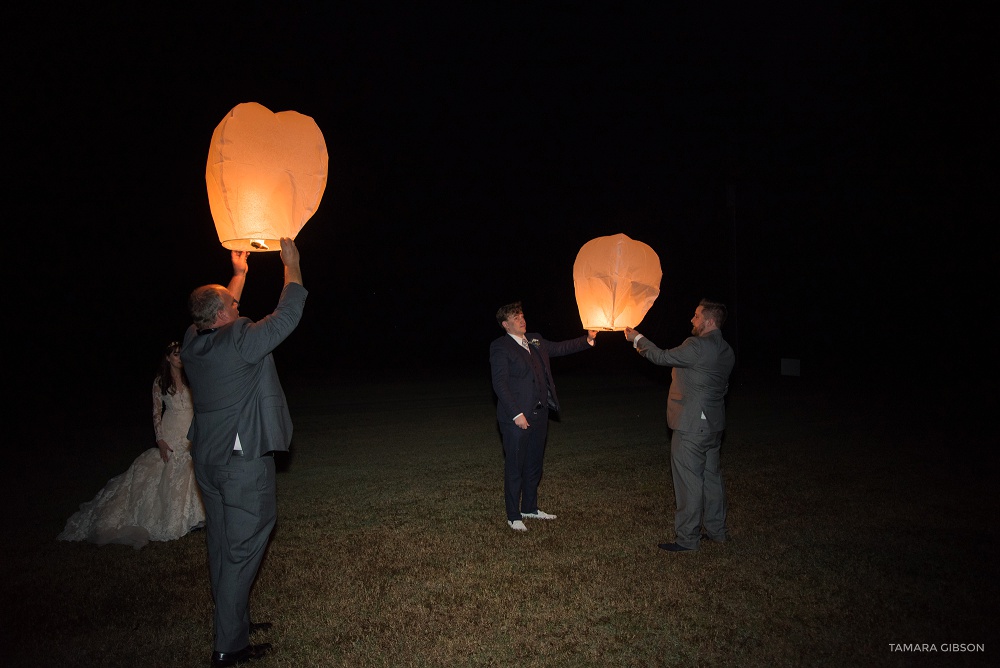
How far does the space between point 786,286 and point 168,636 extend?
45241mm

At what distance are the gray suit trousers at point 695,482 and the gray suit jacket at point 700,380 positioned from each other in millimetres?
95

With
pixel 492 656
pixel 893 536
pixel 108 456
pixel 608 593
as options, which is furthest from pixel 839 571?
pixel 108 456

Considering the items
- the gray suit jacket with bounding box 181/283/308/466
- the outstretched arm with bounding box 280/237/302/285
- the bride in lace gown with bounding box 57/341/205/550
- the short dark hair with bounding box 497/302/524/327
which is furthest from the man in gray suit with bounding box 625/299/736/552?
the bride in lace gown with bounding box 57/341/205/550

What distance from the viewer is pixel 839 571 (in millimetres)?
4734

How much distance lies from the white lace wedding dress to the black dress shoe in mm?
2349

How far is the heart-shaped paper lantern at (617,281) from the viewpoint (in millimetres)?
5082

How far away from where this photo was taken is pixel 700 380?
5.07 meters

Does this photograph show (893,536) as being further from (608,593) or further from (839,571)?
(608,593)

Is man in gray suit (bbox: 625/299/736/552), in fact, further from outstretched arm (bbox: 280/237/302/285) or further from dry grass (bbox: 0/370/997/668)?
outstretched arm (bbox: 280/237/302/285)

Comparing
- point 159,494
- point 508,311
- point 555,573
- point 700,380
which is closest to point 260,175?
point 508,311

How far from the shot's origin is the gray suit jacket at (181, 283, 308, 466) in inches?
128

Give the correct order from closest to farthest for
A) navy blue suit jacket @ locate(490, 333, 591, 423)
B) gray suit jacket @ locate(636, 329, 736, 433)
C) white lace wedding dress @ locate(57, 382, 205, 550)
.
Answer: gray suit jacket @ locate(636, 329, 736, 433) < white lace wedding dress @ locate(57, 382, 205, 550) < navy blue suit jacket @ locate(490, 333, 591, 423)

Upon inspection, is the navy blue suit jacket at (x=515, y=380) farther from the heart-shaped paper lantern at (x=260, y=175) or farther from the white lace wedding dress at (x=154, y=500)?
the white lace wedding dress at (x=154, y=500)

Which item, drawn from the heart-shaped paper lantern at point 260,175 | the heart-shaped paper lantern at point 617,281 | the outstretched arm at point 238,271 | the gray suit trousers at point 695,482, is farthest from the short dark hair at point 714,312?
the outstretched arm at point 238,271
